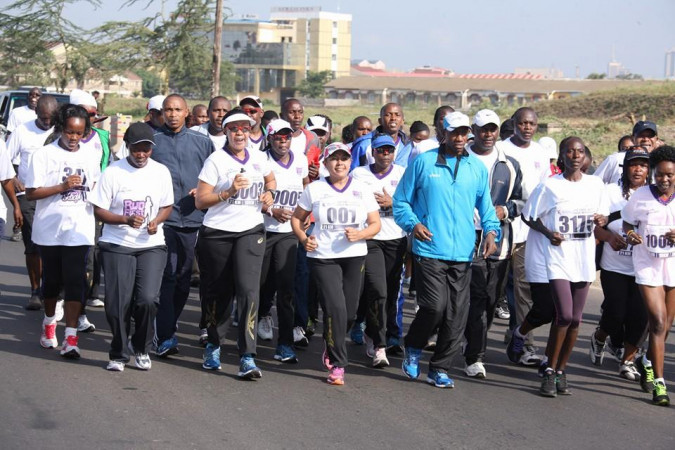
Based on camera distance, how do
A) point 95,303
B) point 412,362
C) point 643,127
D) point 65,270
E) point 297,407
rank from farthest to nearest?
point 95,303 < point 643,127 < point 65,270 < point 412,362 < point 297,407

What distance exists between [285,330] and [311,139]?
267 cm

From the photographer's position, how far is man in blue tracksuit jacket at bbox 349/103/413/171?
9.91 metres

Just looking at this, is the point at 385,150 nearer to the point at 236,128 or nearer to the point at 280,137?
the point at 280,137

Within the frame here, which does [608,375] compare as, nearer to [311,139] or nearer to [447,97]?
[311,139]

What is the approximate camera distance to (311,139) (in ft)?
34.9

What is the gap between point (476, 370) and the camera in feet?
27.3

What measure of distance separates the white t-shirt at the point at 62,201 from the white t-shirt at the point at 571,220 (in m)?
3.77

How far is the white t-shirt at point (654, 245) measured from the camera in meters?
→ 7.78

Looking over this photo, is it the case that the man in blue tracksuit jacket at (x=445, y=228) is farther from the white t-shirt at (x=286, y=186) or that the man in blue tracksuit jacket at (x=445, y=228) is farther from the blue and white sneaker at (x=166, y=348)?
the blue and white sneaker at (x=166, y=348)

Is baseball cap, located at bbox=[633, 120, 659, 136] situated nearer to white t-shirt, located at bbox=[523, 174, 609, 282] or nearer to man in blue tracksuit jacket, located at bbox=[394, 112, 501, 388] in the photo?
white t-shirt, located at bbox=[523, 174, 609, 282]

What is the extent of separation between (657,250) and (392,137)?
Answer: 358 centimetres

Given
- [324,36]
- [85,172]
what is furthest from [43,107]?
[324,36]

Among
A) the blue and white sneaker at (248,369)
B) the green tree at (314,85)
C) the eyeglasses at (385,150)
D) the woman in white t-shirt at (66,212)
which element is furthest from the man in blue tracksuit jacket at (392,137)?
the green tree at (314,85)

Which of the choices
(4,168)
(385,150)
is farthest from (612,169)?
(4,168)
